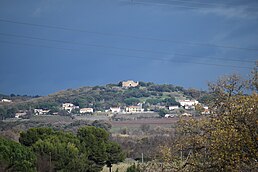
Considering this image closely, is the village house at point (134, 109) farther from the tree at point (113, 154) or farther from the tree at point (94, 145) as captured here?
the tree at point (94, 145)

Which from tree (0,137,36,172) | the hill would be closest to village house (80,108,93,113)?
the hill

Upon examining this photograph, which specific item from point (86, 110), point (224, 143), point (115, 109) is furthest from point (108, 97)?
point (224, 143)

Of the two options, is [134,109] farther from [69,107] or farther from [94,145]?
[94,145]

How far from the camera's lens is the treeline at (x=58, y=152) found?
35.0m

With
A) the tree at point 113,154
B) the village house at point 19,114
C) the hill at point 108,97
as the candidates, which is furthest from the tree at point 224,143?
the hill at point 108,97

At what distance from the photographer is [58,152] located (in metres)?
42.2

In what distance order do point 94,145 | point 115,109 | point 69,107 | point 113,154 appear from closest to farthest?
point 94,145, point 113,154, point 115,109, point 69,107

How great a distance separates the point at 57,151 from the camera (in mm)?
42344

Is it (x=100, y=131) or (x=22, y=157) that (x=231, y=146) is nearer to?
(x=22, y=157)

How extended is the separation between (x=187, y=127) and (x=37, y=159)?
27.0 meters

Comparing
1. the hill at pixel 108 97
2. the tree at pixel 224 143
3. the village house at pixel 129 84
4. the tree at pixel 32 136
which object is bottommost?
the tree at pixel 32 136

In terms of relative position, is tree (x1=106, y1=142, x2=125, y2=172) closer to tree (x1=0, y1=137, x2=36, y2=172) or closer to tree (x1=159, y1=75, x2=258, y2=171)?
tree (x1=0, y1=137, x2=36, y2=172)

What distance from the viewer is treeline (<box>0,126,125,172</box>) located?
35.0 m

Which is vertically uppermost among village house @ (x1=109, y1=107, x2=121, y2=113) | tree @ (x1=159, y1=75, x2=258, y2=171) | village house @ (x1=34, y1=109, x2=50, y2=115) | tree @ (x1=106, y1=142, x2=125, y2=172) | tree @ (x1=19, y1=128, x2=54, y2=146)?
village house @ (x1=109, y1=107, x2=121, y2=113)
